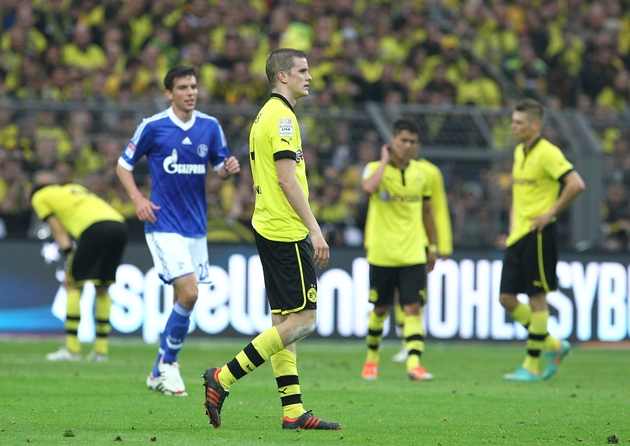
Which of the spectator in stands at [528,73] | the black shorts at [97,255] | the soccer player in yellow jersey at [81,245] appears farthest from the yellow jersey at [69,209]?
the spectator in stands at [528,73]

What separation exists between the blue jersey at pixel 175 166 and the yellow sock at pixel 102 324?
3513mm

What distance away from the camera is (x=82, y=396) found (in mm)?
8477

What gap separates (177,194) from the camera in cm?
903

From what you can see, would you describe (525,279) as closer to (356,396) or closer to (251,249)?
(356,396)

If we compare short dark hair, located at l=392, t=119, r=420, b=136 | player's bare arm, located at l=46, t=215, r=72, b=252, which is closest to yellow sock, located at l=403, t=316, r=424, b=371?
short dark hair, located at l=392, t=119, r=420, b=136

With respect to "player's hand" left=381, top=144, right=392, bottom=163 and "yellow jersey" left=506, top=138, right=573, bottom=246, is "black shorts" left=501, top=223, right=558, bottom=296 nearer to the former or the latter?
"yellow jersey" left=506, top=138, right=573, bottom=246

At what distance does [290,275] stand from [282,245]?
0.66ft

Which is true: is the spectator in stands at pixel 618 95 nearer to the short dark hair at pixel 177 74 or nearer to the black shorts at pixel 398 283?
the black shorts at pixel 398 283

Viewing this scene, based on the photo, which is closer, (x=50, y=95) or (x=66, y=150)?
(x=66, y=150)

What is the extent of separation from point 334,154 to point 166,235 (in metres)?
7.44

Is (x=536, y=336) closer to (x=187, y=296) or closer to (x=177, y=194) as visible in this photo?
(x=187, y=296)

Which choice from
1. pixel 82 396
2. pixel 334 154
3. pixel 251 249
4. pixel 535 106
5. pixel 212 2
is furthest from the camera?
pixel 212 2

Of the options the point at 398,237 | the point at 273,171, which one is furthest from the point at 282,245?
the point at 398,237

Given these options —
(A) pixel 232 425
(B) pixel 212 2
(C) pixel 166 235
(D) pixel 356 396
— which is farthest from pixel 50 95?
(A) pixel 232 425
